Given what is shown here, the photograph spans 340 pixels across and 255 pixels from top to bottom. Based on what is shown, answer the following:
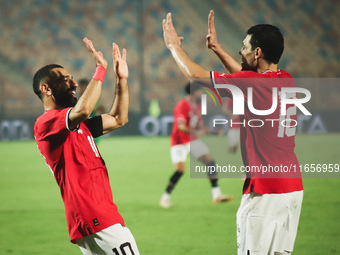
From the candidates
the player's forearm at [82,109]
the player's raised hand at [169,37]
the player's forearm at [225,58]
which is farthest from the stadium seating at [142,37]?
the player's forearm at [82,109]

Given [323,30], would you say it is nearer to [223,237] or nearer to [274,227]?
[223,237]

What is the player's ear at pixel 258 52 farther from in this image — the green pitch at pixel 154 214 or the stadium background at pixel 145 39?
the stadium background at pixel 145 39

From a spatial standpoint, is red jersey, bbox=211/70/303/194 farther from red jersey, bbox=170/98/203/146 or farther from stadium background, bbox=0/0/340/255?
stadium background, bbox=0/0/340/255

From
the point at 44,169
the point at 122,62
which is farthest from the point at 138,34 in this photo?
the point at 122,62

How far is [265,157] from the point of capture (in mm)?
3213

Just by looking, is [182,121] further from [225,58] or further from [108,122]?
[108,122]

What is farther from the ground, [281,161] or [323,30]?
[323,30]

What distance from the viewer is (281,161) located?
10.6 feet

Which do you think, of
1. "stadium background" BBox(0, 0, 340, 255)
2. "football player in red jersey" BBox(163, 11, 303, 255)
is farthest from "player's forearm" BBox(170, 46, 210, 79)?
"stadium background" BBox(0, 0, 340, 255)

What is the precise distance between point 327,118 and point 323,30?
6760 millimetres

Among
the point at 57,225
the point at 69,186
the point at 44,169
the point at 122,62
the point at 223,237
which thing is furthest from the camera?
the point at 44,169

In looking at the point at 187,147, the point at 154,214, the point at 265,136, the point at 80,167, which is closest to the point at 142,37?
the point at 187,147

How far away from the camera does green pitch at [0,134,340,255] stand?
5727mm

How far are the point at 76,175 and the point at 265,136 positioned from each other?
4.25ft
